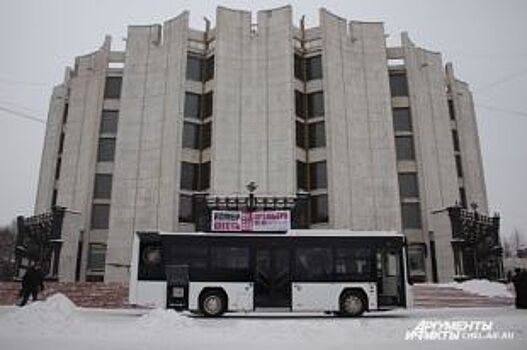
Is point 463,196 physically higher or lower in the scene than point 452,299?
higher

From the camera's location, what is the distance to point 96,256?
38844 mm

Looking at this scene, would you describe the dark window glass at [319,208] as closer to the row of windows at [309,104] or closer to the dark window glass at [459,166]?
the row of windows at [309,104]

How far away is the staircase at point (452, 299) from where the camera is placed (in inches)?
877

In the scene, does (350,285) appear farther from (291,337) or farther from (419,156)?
(419,156)

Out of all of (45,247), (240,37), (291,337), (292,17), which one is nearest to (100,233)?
(45,247)

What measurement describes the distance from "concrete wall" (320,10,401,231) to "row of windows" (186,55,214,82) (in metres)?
9.49

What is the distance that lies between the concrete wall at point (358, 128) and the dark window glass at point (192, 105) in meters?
10.4

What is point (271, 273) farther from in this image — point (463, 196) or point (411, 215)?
point (463, 196)

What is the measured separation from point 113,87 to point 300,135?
1739cm

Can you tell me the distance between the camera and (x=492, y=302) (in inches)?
876

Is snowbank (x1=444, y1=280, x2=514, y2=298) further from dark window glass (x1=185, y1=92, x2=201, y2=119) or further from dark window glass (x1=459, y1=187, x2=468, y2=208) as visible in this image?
dark window glass (x1=185, y1=92, x2=201, y2=119)

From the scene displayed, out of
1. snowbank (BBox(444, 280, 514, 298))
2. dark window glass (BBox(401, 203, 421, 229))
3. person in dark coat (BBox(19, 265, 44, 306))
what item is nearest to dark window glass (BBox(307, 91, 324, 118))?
dark window glass (BBox(401, 203, 421, 229))

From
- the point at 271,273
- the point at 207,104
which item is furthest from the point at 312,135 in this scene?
the point at 271,273

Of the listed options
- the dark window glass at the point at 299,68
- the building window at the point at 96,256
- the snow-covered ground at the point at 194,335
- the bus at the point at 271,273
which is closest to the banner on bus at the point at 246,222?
the bus at the point at 271,273
